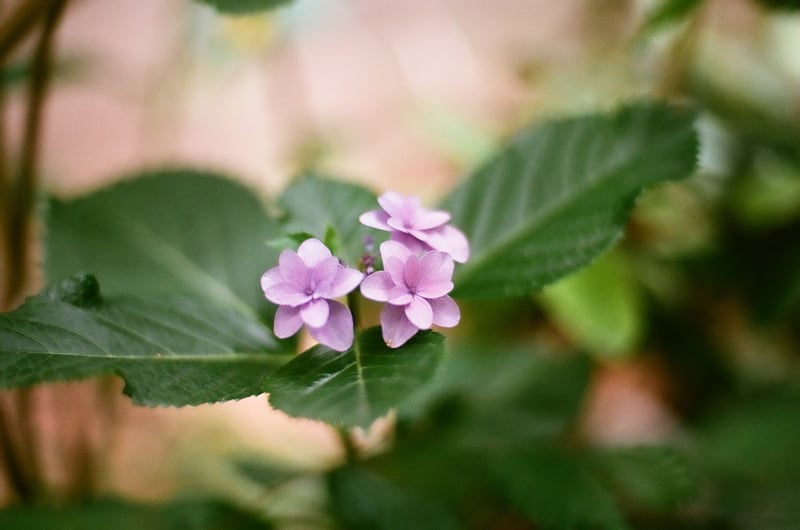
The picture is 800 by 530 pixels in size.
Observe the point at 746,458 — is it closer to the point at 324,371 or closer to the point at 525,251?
the point at 525,251

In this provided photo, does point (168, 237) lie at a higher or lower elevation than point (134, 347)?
higher

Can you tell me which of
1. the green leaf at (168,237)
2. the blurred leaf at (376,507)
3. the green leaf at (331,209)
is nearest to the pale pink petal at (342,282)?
the green leaf at (331,209)

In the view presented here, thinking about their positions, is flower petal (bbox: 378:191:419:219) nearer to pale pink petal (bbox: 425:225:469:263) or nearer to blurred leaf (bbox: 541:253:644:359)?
pale pink petal (bbox: 425:225:469:263)

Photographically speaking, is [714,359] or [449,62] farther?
[449,62]

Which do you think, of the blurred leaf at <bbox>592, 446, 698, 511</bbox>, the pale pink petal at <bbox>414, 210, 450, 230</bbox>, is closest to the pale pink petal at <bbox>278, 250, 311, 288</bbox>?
the pale pink petal at <bbox>414, 210, 450, 230</bbox>

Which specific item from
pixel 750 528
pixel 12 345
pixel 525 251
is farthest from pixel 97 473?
pixel 750 528

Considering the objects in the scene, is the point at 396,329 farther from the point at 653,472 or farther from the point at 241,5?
the point at 653,472

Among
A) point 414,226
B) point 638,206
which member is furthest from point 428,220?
point 638,206
